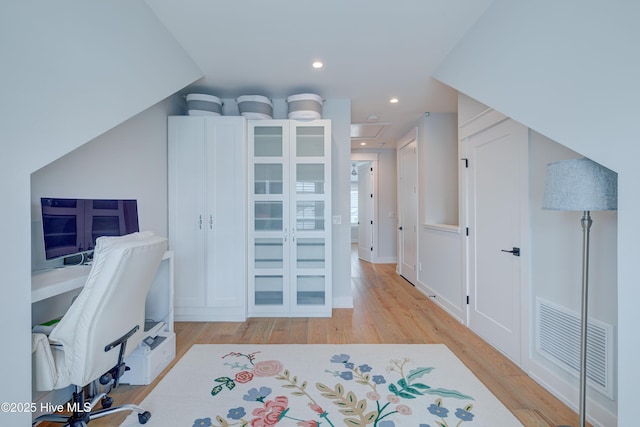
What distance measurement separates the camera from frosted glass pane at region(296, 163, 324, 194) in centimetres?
323

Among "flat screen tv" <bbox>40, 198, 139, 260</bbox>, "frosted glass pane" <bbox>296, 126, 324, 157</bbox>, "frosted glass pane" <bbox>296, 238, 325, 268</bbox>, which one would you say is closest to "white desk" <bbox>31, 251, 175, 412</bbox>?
"flat screen tv" <bbox>40, 198, 139, 260</bbox>

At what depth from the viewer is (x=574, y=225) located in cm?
173

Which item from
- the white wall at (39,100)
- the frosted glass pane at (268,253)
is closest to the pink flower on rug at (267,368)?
the frosted glass pane at (268,253)

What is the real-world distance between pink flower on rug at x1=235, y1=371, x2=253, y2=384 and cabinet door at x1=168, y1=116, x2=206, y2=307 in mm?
1209

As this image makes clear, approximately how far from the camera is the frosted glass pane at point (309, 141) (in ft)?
10.5

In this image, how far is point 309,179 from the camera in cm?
324

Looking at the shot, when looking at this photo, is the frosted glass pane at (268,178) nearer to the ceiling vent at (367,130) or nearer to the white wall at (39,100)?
the white wall at (39,100)

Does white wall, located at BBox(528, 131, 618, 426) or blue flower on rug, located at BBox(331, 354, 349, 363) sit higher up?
white wall, located at BBox(528, 131, 618, 426)

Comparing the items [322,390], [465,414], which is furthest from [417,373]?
[322,390]

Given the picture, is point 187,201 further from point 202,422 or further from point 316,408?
point 316,408

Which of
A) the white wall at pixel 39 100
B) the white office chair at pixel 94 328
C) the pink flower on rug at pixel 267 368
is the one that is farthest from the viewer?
the pink flower on rug at pixel 267 368

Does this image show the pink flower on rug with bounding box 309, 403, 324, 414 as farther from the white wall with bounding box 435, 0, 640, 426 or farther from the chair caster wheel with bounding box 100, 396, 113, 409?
the white wall with bounding box 435, 0, 640, 426

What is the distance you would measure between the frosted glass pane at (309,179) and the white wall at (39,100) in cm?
176

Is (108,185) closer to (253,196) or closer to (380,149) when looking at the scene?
(253,196)
